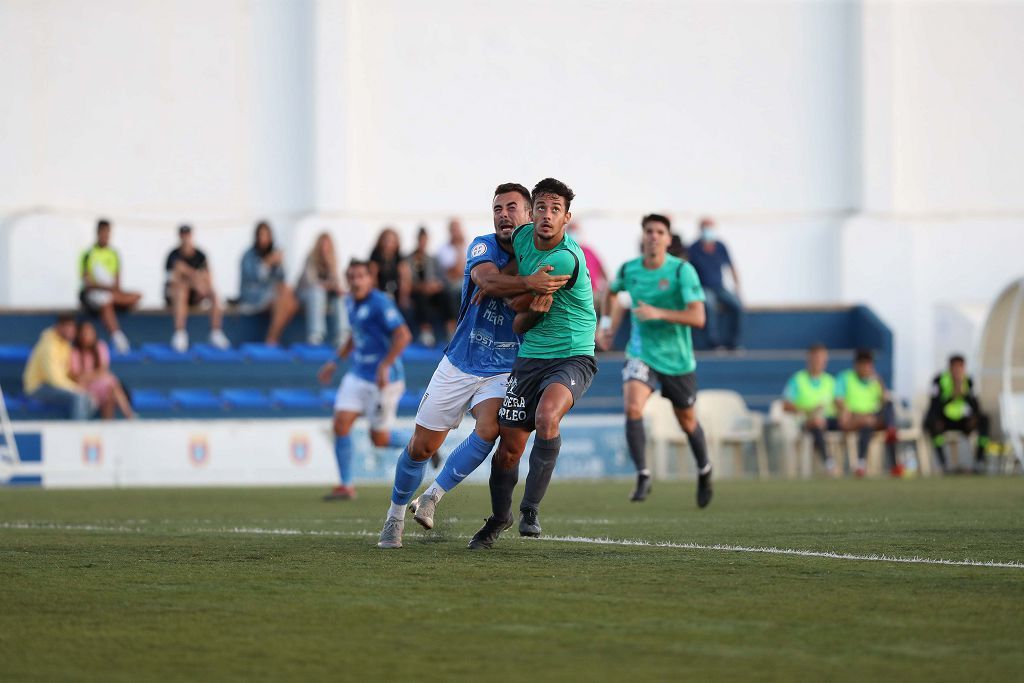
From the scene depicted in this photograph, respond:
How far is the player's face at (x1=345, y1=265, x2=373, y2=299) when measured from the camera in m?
14.0

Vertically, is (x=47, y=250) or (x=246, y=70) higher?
(x=246, y=70)

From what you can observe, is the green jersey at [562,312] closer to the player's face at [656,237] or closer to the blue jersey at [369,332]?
the player's face at [656,237]

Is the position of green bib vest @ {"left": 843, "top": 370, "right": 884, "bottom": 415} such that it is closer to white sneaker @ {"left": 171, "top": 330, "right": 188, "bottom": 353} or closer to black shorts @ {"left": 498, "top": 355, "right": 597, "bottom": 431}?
white sneaker @ {"left": 171, "top": 330, "right": 188, "bottom": 353}

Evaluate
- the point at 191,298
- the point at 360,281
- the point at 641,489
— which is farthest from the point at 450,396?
the point at 191,298

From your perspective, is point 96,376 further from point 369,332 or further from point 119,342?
point 369,332

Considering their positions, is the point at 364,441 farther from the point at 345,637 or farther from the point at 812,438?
the point at 345,637

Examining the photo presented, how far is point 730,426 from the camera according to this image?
69.9ft

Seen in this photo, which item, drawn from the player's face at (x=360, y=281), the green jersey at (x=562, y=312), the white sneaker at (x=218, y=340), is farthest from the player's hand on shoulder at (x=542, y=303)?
the white sneaker at (x=218, y=340)

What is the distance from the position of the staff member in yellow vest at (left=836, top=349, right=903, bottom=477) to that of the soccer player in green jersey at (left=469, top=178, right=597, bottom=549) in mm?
13172

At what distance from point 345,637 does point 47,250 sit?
20.9m

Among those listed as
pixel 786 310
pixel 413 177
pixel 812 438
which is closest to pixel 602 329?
pixel 812 438

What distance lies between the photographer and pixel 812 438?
68.8 feet

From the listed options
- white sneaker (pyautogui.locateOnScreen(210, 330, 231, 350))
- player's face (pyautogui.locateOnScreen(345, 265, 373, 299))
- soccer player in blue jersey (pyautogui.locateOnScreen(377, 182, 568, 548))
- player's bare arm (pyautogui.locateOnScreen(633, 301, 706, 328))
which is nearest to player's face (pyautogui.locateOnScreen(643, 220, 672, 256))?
player's bare arm (pyautogui.locateOnScreen(633, 301, 706, 328))

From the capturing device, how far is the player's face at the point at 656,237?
1243 cm
